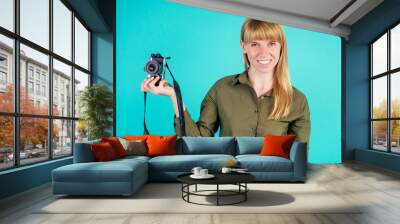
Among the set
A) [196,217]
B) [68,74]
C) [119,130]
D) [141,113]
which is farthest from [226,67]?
[196,217]

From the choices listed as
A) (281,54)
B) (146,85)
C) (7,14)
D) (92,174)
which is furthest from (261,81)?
(7,14)

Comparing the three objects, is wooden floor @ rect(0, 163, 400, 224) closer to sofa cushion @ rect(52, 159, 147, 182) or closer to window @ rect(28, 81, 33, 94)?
sofa cushion @ rect(52, 159, 147, 182)

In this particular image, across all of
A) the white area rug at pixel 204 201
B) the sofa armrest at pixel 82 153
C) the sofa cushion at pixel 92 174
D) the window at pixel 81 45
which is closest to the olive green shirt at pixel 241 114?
the window at pixel 81 45

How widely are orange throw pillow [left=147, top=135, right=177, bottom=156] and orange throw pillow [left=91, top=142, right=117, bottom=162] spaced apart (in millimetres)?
974

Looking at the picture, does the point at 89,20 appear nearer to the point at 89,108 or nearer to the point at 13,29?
the point at 89,108

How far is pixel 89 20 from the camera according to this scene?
779 centimetres

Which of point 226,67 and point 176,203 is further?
point 226,67

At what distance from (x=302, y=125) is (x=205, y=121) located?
6.75 ft

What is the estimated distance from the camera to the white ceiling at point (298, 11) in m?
7.29

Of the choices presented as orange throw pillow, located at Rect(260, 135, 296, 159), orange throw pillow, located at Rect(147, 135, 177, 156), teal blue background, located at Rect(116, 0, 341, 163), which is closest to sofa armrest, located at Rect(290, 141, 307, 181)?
orange throw pillow, located at Rect(260, 135, 296, 159)

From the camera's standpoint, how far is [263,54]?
7.95 m

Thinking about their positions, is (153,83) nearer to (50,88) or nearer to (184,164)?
(50,88)

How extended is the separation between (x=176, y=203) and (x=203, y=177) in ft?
1.41

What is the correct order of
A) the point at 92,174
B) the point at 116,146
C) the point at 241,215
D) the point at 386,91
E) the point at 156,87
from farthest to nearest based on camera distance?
the point at 156,87, the point at 386,91, the point at 116,146, the point at 92,174, the point at 241,215
